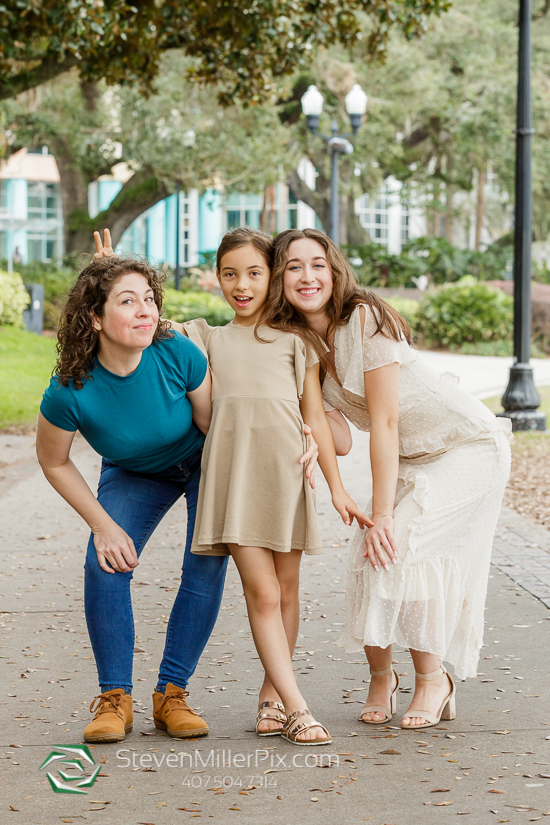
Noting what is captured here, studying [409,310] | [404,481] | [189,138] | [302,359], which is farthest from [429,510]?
[189,138]

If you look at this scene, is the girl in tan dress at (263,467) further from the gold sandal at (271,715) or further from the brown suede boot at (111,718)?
the brown suede boot at (111,718)

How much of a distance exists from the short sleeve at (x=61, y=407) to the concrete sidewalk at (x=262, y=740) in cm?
109

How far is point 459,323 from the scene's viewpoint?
74.3ft

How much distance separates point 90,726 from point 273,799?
2.45ft

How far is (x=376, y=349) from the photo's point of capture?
340cm

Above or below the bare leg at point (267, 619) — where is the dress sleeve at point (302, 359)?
above

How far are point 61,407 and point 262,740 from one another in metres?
1.31

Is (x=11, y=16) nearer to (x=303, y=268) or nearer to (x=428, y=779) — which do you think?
(x=303, y=268)

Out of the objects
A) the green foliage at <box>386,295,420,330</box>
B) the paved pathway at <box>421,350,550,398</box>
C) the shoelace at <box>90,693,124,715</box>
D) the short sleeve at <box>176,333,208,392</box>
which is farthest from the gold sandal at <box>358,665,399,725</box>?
the green foliage at <box>386,295,420,330</box>

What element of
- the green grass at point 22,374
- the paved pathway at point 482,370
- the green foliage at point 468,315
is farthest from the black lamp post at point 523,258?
the green foliage at point 468,315

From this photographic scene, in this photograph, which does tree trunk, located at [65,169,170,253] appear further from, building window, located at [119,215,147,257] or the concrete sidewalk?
the concrete sidewalk

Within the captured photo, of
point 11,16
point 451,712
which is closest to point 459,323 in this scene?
point 11,16

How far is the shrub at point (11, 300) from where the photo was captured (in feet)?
65.3

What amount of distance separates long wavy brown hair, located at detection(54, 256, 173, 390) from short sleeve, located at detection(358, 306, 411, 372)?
0.78 meters
